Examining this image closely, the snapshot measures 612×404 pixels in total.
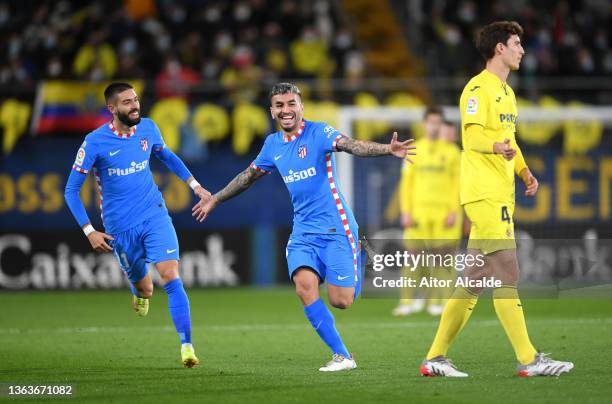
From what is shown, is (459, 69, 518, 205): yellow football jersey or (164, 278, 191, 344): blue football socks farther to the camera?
(164, 278, 191, 344): blue football socks

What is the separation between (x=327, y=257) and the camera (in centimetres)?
880

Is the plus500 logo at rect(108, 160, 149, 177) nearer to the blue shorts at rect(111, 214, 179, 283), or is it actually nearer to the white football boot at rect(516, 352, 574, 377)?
the blue shorts at rect(111, 214, 179, 283)

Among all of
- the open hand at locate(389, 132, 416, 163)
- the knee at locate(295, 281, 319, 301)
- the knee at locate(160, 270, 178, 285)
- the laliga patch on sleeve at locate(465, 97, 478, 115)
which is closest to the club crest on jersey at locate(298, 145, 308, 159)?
the knee at locate(295, 281, 319, 301)

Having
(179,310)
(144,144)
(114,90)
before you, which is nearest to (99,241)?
(179,310)

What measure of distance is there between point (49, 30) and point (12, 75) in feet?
4.47

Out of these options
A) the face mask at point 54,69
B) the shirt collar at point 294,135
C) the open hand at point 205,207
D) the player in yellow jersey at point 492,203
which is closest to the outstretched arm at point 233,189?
the open hand at point 205,207

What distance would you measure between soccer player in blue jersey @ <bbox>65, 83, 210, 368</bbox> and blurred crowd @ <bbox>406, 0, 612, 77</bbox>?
1209cm

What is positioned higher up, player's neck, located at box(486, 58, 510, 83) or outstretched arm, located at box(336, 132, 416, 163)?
player's neck, located at box(486, 58, 510, 83)

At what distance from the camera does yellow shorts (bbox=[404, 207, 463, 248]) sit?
551 inches

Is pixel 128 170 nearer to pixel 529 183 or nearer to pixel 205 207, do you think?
pixel 205 207

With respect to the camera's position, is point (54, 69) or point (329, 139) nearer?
point (329, 139)

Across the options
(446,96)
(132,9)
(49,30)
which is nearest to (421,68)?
(446,96)

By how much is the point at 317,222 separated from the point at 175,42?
12.5m

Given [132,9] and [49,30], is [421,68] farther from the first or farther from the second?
[49,30]
